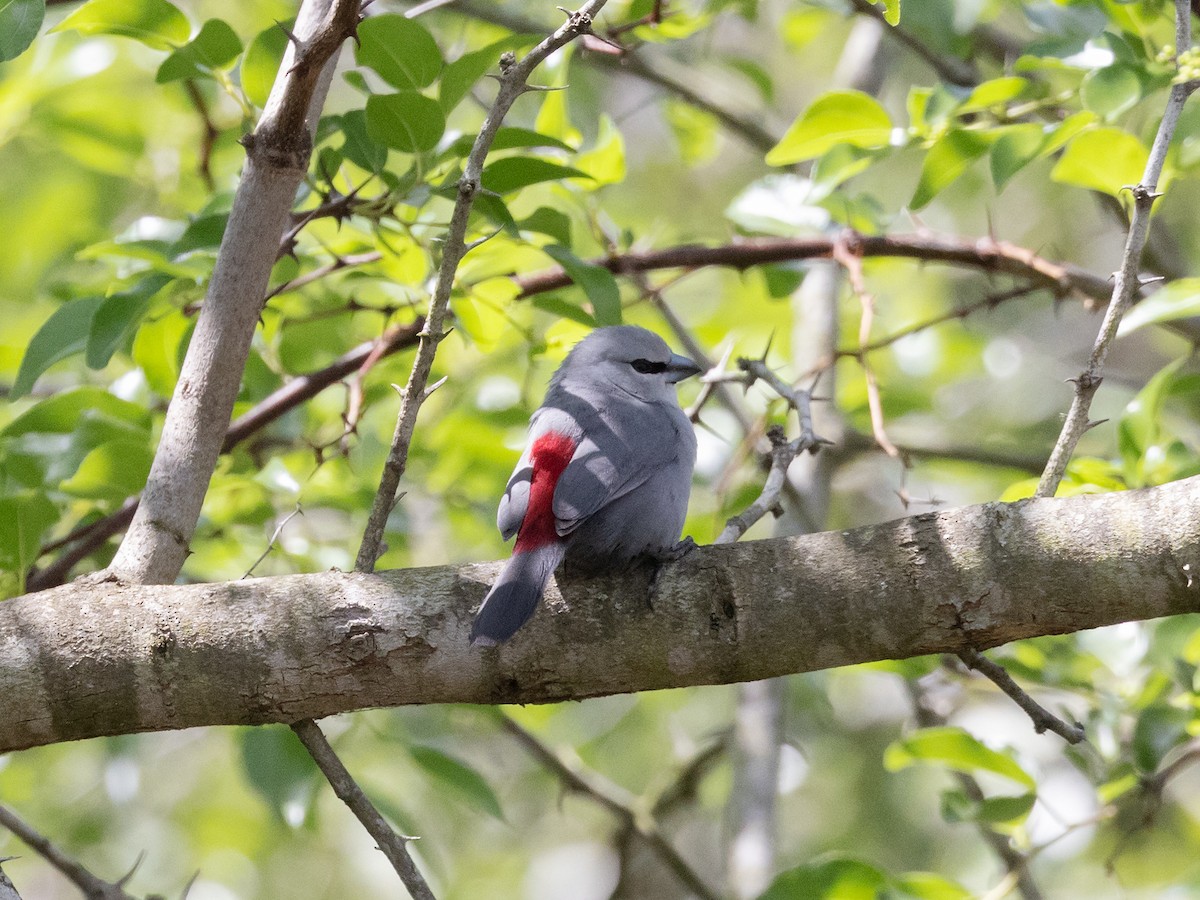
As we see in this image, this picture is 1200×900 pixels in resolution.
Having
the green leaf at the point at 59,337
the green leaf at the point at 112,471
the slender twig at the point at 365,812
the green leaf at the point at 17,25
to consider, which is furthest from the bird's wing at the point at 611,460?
the green leaf at the point at 17,25

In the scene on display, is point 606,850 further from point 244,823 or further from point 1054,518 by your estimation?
point 1054,518

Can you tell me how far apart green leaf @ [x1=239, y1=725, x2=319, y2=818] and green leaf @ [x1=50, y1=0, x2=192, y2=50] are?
2.04m

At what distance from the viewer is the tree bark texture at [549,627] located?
234 centimetres

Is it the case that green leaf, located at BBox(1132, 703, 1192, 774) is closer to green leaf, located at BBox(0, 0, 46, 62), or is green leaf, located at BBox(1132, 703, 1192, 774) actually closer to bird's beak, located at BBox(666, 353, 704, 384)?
bird's beak, located at BBox(666, 353, 704, 384)

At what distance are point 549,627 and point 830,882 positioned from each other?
1330 millimetres

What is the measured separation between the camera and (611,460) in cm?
328

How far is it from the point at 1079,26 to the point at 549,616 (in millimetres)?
2375

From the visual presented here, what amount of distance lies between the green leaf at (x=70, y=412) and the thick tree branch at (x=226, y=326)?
0.63 meters

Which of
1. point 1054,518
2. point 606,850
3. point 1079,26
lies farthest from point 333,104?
point 1054,518

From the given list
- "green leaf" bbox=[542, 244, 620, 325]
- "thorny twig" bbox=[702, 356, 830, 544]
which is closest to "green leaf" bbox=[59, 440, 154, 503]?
"green leaf" bbox=[542, 244, 620, 325]

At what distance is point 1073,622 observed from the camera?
2328 millimetres

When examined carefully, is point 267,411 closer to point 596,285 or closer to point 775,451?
point 596,285

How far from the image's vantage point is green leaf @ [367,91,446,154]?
2.85 metres

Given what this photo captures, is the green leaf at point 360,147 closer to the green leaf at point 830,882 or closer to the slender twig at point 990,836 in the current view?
the green leaf at point 830,882
